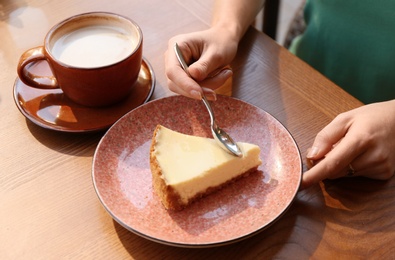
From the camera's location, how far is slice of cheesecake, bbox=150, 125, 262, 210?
2.23ft

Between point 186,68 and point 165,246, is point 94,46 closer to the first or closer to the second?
point 186,68

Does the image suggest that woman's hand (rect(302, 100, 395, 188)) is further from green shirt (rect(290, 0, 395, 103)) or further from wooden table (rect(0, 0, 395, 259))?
green shirt (rect(290, 0, 395, 103))

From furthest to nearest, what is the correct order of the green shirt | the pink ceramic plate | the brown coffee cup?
the green shirt → the brown coffee cup → the pink ceramic plate

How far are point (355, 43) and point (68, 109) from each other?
69cm

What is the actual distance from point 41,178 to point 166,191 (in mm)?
219

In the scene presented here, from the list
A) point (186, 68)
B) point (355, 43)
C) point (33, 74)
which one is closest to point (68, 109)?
point (33, 74)

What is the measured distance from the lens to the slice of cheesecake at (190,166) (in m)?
0.68

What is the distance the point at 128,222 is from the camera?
649 mm

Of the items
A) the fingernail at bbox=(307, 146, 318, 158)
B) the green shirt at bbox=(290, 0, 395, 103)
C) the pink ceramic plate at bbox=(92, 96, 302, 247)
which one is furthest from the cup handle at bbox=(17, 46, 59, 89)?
the green shirt at bbox=(290, 0, 395, 103)

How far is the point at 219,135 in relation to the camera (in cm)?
78

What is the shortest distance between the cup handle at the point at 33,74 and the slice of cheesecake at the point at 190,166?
25 cm

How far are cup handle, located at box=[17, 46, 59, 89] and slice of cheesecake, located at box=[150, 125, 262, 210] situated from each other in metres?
0.25

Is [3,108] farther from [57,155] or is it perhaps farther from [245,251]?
[245,251]

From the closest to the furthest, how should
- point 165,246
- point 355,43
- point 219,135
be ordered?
point 165,246, point 219,135, point 355,43
